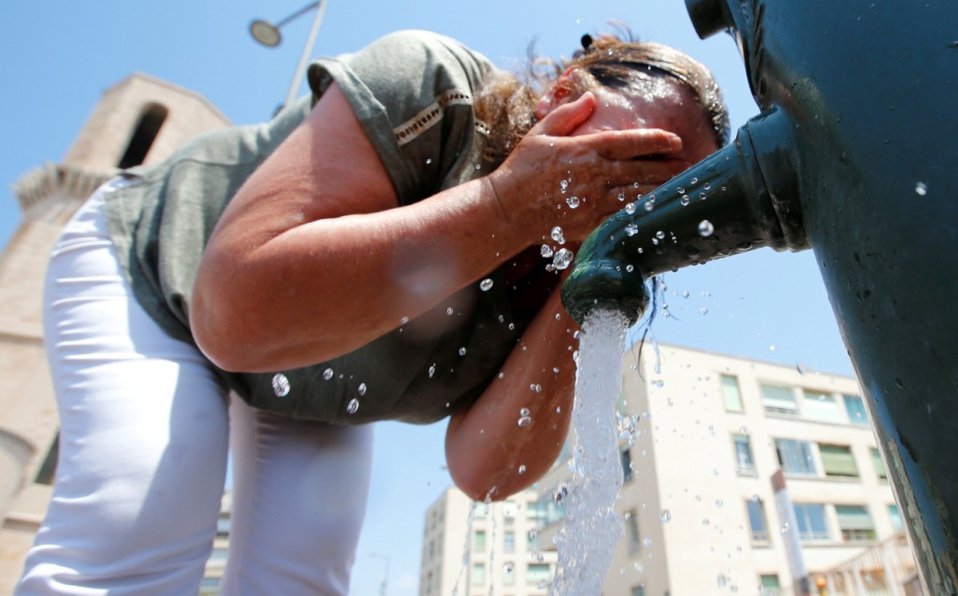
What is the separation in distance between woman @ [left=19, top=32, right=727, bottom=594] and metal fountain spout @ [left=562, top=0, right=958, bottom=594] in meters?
0.37

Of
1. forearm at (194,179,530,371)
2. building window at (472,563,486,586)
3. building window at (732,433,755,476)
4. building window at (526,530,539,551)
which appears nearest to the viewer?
forearm at (194,179,530,371)

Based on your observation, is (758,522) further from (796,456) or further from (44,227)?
(44,227)

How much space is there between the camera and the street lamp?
8008mm

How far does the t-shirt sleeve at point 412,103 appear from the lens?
1076 mm

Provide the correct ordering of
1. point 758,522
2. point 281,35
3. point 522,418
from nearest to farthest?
point 522,418 → point 281,35 → point 758,522

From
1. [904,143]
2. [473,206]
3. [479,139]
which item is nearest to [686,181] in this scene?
[904,143]

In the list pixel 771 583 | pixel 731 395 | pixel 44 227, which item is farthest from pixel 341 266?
pixel 731 395

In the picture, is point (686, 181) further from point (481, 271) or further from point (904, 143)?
point (481, 271)

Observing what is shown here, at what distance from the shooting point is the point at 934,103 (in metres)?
0.42

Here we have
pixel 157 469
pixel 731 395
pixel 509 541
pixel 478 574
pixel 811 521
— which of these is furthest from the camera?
pixel 509 541

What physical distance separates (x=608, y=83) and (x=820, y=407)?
68.6 ft

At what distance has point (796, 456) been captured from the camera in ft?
61.0

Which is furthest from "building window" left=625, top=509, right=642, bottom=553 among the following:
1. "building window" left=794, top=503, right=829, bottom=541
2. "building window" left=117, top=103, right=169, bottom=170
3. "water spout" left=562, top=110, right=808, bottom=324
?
"water spout" left=562, top=110, right=808, bottom=324

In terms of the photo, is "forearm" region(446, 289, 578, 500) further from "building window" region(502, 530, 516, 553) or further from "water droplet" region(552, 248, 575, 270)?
"building window" region(502, 530, 516, 553)
